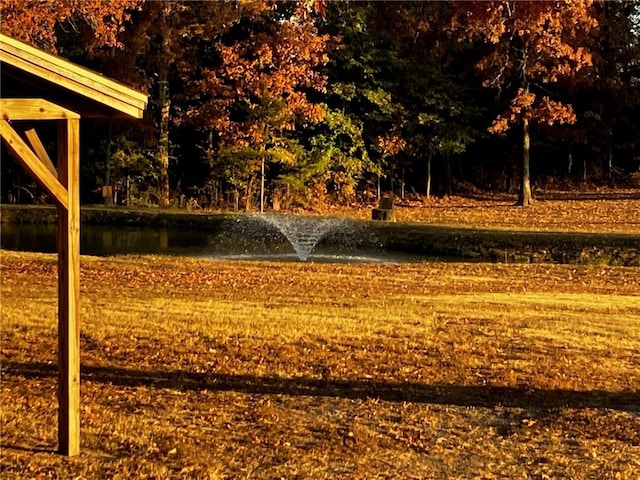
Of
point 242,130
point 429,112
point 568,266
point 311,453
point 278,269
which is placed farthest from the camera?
point 429,112

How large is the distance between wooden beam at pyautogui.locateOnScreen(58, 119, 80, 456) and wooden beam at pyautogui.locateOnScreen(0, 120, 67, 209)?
0.16ft

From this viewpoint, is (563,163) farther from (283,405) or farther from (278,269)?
(283,405)

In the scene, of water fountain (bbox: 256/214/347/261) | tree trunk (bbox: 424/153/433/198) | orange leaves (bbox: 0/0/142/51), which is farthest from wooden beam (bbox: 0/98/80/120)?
tree trunk (bbox: 424/153/433/198)

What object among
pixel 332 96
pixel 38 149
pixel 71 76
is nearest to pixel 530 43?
pixel 332 96

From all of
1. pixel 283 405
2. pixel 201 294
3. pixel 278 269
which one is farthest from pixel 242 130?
pixel 283 405

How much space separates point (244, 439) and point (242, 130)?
23.3 metres

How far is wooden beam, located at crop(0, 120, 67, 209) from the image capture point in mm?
4699

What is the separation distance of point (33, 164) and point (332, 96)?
2740 cm

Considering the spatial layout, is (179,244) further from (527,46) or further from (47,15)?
(527,46)

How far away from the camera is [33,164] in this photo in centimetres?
484

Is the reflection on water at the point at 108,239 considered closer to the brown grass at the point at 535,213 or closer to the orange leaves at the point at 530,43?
the brown grass at the point at 535,213

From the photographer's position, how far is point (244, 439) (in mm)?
5656

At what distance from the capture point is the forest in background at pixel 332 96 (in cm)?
2783

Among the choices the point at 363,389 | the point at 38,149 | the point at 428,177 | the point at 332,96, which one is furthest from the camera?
the point at 428,177
